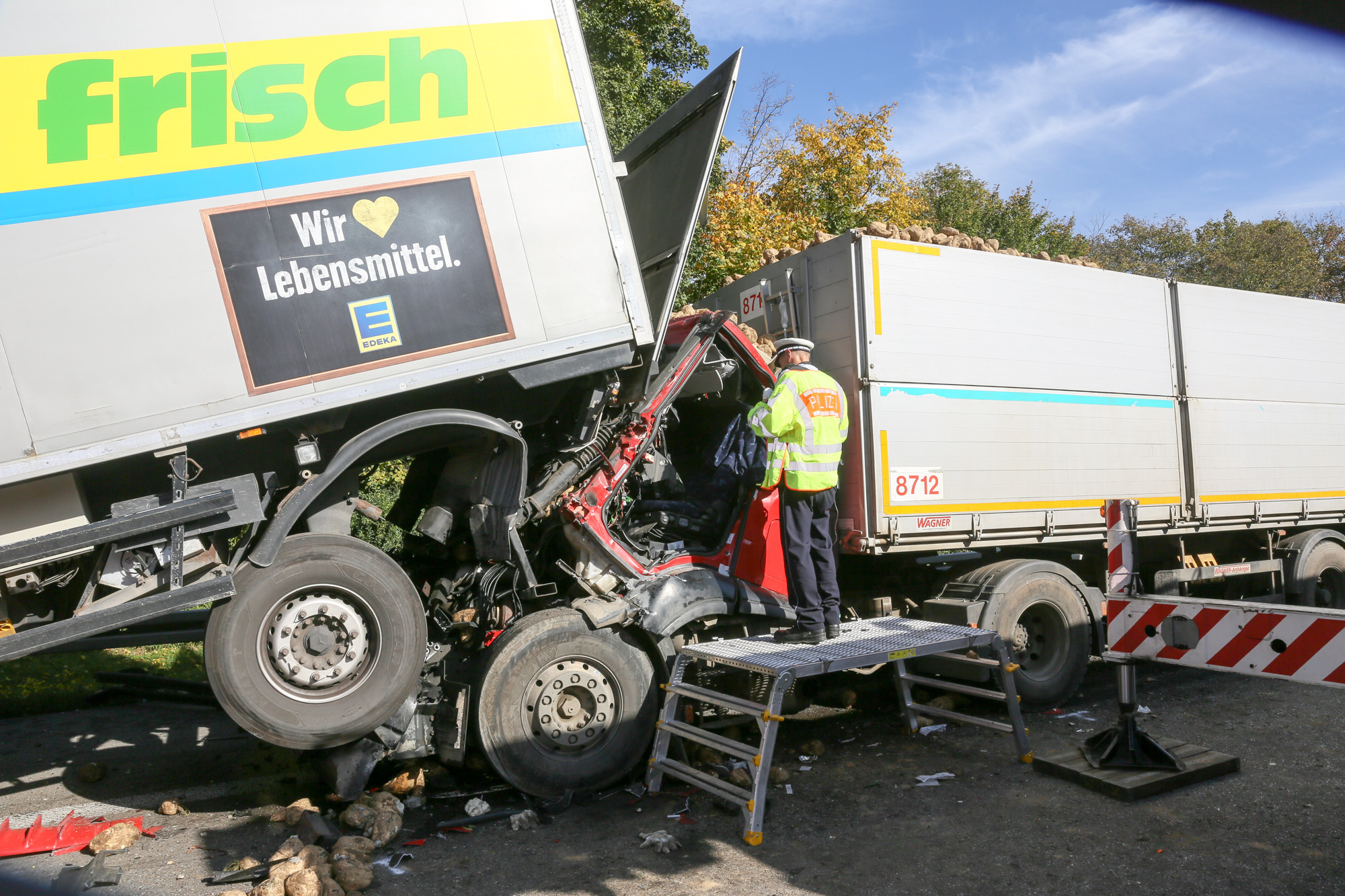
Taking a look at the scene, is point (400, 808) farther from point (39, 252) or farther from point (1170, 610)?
point (1170, 610)

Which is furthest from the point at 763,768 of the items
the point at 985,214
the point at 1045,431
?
the point at 985,214

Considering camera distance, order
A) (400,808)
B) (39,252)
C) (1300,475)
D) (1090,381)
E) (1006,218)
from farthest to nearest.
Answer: (1006,218) → (1300,475) → (1090,381) → (400,808) → (39,252)

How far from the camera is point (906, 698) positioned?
5.64 metres

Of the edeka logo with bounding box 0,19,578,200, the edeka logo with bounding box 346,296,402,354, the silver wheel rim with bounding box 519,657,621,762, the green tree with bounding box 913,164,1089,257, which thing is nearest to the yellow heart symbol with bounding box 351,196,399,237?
the edeka logo with bounding box 0,19,578,200

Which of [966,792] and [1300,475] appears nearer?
[966,792]

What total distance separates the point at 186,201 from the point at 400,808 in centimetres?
300

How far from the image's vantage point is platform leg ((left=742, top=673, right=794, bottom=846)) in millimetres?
3908

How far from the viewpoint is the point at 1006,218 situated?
78.9ft

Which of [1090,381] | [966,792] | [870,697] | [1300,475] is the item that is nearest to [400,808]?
[966,792]

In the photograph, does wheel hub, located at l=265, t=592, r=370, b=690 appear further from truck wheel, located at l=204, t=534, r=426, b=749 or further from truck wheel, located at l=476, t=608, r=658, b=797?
truck wheel, located at l=476, t=608, r=658, b=797

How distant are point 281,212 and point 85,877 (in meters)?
2.94

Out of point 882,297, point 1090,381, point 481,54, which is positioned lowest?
point 1090,381

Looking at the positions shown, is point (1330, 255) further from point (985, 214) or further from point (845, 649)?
point (845, 649)

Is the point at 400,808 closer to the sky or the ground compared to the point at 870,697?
closer to the sky
